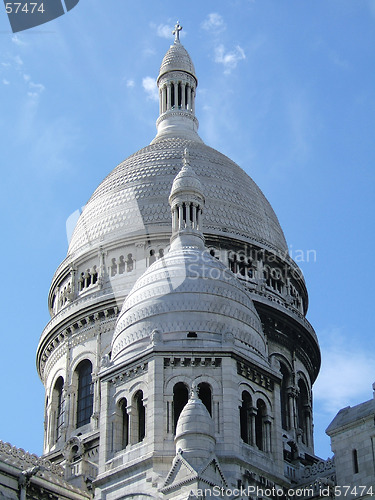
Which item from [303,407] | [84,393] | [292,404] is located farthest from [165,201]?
[303,407]

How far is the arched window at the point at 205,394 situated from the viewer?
1814 inches

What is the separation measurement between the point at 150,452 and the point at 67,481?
785 centimetres

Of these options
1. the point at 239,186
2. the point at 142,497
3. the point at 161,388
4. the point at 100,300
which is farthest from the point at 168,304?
the point at 239,186

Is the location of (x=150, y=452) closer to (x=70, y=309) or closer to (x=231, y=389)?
(x=231, y=389)

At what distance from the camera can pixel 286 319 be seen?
2445 inches

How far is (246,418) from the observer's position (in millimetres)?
46844

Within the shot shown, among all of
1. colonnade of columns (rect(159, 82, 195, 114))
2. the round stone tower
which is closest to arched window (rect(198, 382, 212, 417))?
the round stone tower

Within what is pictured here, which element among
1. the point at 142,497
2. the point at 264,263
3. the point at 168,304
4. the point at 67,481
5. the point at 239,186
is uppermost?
the point at 239,186

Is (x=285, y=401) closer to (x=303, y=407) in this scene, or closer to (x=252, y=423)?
(x=303, y=407)

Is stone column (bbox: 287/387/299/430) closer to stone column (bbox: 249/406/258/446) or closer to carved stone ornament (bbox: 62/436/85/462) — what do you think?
carved stone ornament (bbox: 62/436/85/462)

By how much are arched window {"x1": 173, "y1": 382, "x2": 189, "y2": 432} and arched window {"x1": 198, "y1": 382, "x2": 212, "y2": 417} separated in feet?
1.74

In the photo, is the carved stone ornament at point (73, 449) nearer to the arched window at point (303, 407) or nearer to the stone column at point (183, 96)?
the arched window at point (303, 407)

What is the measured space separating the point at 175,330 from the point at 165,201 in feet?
57.7

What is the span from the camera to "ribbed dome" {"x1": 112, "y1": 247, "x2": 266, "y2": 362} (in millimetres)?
47906
